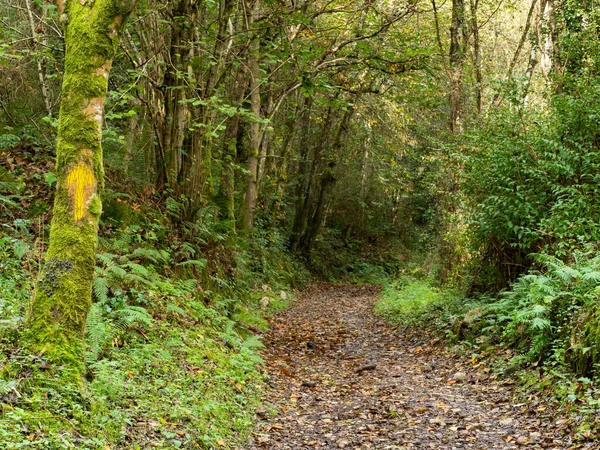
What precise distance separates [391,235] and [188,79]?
25012 mm

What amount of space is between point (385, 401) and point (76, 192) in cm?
497

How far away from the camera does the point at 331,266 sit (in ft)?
87.4

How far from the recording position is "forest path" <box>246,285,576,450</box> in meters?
5.78

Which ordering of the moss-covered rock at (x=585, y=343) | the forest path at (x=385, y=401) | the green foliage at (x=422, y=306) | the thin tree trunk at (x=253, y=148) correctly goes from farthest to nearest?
the thin tree trunk at (x=253, y=148) < the green foliage at (x=422, y=306) < the moss-covered rock at (x=585, y=343) < the forest path at (x=385, y=401)

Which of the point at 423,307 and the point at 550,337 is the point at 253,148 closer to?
the point at 423,307

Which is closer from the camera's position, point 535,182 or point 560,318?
point 560,318

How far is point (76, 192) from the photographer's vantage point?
15.0 feet

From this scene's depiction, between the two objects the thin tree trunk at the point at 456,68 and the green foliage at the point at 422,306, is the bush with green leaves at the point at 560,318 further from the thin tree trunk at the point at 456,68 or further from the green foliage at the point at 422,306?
the thin tree trunk at the point at 456,68

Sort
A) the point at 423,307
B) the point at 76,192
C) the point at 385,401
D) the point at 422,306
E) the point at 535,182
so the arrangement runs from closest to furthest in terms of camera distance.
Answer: the point at 76,192
the point at 385,401
the point at 535,182
the point at 423,307
the point at 422,306

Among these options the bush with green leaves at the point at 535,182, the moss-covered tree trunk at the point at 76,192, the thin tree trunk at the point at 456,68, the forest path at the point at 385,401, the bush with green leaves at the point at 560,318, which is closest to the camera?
the moss-covered tree trunk at the point at 76,192

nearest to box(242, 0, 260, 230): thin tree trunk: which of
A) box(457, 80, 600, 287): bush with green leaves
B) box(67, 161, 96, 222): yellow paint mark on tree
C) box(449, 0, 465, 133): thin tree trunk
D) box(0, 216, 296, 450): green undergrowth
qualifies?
box(0, 216, 296, 450): green undergrowth

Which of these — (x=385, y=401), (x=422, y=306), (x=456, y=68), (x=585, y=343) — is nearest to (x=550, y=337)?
(x=585, y=343)

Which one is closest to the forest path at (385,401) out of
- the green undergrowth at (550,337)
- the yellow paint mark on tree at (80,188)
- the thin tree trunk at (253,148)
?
the green undergrowth at (550,337)

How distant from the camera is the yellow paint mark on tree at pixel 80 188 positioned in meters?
4.58
